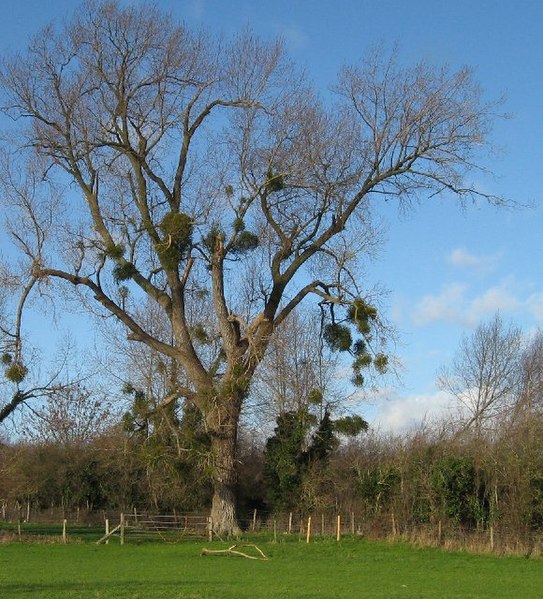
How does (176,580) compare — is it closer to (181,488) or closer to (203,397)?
(203,397)

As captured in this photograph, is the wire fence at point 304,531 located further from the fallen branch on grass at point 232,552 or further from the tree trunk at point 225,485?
the fallen branch on grass at point 232,552

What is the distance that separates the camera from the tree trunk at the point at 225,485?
29172 mm

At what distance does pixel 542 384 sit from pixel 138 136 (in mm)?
26563

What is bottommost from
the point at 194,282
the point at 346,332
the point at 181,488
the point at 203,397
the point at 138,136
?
the point at 181,488

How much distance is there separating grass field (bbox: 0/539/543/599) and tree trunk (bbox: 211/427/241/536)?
1.08 m

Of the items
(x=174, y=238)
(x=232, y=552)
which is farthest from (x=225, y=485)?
(x=174, y=238)

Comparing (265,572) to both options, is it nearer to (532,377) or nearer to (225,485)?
(225,485)

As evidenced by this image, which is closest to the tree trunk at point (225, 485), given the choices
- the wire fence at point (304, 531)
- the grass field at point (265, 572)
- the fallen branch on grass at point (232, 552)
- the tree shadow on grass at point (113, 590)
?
the wire fence at point (304, 531)

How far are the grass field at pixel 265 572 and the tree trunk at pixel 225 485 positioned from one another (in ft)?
3.53

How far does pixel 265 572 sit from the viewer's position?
20.3 m

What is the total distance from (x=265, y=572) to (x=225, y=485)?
30.9 feet

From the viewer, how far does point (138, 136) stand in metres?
29.6

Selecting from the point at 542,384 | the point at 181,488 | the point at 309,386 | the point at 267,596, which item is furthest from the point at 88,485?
the point at 267,596

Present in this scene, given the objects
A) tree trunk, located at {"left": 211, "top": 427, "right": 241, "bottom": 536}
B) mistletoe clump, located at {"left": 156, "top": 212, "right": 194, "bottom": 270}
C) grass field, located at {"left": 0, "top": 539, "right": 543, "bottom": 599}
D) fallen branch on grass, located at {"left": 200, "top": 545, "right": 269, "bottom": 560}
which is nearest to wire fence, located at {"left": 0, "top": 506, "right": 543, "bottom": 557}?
tree trunk, located at {"left": 211, "top": 427, "right": 241, "bottom": 536}
